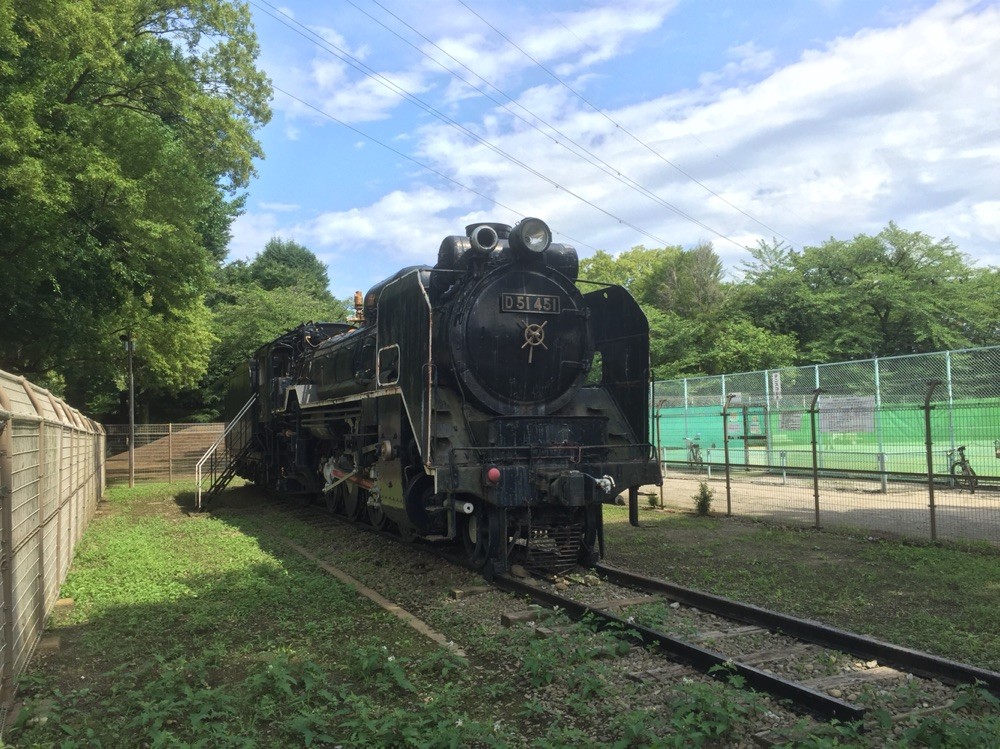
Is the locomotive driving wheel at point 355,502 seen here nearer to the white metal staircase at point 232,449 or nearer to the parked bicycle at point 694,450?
the white metal staircase at point 232,449

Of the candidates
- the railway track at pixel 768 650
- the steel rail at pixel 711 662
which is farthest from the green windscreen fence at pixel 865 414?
the steel rail at pixel 711 662

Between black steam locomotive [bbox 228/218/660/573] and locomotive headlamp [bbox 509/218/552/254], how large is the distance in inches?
0.6

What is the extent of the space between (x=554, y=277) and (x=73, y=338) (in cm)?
1423

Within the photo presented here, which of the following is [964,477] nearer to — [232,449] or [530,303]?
[530,303]

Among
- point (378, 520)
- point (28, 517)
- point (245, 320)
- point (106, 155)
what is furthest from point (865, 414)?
point (245, 320)

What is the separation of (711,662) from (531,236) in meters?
4.89

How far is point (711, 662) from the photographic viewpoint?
16.1 ft

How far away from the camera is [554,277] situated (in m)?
8.33

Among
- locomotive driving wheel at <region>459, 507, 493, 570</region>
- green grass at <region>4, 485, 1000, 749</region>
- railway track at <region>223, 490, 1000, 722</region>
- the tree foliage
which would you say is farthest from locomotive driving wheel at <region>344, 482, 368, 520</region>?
the tree foliage

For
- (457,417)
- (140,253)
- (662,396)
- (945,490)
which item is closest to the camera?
(457,417)

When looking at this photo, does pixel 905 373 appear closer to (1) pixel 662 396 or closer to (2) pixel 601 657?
(1) pixel 662 396

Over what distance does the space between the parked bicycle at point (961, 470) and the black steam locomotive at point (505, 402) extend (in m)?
6.57

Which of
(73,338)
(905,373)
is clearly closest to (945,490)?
(905,373)

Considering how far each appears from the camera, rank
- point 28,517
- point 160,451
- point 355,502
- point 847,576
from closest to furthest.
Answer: point 28,517, point 847,576, point 355,502, point 160,451
